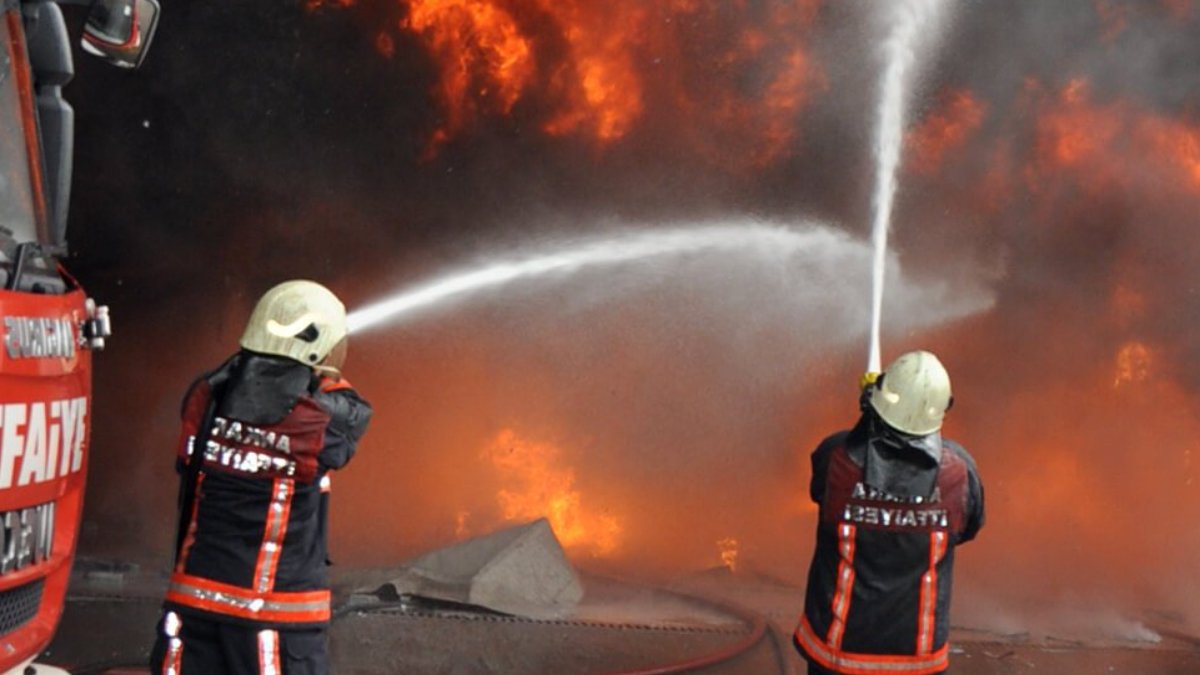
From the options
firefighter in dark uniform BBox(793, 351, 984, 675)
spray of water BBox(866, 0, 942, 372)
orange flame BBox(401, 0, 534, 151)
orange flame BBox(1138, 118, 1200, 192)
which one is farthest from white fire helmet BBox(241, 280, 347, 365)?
orange flame BBox(1138, 118, 1200, 192)

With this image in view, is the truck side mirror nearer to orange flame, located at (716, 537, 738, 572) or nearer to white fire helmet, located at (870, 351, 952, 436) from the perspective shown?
white fire helmet, located at (870, 351, 952, 436)

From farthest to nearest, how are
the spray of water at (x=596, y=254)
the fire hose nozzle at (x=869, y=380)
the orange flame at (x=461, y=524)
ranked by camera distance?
1. the spray of water at (x=596, y=254)
2. the orange flame at (x=461, y=524)
3. the fire hose nozzle at (x=869, y=380)

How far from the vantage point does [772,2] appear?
41.4 ft

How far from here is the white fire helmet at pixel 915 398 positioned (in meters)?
Result: 4.46

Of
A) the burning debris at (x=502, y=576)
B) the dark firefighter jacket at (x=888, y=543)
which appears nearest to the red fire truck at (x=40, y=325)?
the dark firefighter jacket at (x=888, y=543)

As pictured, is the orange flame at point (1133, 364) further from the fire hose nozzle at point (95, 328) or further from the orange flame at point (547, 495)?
the fire hose nozzle at point (95, 328)

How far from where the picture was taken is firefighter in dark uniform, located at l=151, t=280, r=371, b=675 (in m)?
3.98

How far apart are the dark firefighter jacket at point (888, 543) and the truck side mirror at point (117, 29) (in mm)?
2552

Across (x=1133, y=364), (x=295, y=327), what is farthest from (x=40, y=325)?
(x=1133, y=364)

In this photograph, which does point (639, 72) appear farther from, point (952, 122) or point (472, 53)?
point (952, 122)

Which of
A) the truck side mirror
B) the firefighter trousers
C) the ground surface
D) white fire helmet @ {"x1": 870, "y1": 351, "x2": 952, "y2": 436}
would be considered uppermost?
the truck side mirror

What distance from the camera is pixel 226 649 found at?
4.01 meters

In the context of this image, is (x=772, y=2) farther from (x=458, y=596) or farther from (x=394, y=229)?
(x=458, y=596)

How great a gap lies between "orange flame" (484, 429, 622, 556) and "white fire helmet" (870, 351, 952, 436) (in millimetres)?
8143
